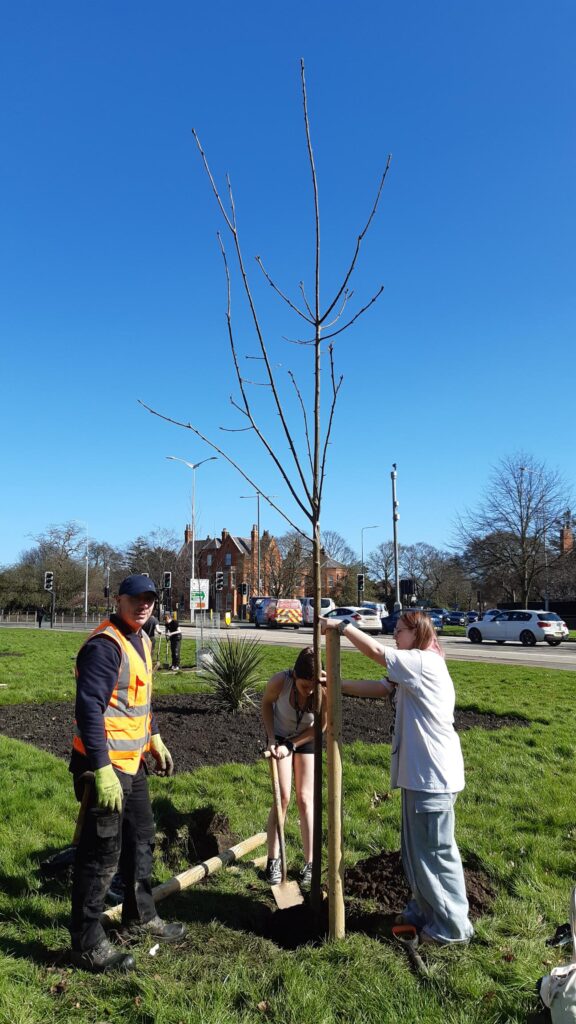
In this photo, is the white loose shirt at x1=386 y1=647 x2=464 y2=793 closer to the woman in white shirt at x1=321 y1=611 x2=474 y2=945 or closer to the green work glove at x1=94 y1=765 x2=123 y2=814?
the woman in white shirt at x1=321 y1=611 x2=474 y2=945

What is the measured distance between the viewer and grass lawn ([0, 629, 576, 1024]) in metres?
2.96

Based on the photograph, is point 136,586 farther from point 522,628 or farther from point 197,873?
point 522,628

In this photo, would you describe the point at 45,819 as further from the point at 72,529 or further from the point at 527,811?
the point at 72,529

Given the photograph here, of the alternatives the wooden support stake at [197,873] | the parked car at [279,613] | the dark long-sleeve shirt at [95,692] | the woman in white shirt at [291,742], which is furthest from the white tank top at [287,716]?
the parked car at [279,613]

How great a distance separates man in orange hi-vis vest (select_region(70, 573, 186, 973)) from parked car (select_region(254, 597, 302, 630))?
4052cm

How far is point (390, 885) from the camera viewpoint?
423 centimetres

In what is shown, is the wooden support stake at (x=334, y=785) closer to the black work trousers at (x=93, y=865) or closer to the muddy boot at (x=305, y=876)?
the muddy boot at (x=305, y=876)

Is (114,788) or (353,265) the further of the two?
(353,265)

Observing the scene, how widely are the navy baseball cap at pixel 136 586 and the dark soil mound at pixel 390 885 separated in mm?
2187

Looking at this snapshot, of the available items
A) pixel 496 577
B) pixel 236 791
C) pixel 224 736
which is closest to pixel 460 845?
pixel 236 791

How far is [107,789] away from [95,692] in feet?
1.41

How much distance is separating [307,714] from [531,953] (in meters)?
1.67

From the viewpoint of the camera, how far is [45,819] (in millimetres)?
5270

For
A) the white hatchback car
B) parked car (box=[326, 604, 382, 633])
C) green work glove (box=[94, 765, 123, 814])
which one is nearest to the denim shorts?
green work glove (box=[94, 765, 123, 814])
